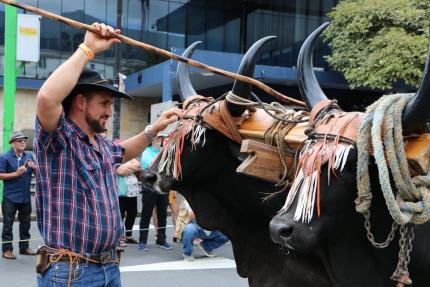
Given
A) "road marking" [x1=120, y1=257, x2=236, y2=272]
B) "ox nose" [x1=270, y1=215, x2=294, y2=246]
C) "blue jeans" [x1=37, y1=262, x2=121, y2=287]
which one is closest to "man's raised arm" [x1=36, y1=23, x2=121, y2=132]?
"blue jeans" [x1=37, y1=262, x2=121, y2=287]

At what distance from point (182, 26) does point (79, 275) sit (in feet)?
74.9

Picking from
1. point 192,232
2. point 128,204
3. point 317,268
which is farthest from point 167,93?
point 317,268

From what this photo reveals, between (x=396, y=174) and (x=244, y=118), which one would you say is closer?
(x=396, y=174)

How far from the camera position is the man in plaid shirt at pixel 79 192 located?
296cm

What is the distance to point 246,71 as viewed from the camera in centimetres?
353

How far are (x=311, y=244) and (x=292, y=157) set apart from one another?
103cm

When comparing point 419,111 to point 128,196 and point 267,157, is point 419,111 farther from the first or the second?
point 128,196

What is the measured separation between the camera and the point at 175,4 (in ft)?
81.5

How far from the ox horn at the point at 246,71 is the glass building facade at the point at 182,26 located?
1799cm

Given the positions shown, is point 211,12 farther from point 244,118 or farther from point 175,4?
point 244,118

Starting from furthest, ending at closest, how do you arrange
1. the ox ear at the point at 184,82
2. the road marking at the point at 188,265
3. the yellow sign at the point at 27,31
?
the yellow sign at the point at 27,31 → the road marking at the point at 188,265 → the ox ear at the point at 184,82

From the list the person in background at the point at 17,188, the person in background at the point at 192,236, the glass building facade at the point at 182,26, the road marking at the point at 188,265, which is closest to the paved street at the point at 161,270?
the road marking at the point at 188,265

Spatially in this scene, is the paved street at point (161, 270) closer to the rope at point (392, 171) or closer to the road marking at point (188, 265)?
the road marking at point (188, 265)

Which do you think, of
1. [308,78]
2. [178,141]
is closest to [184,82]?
[178,141]
